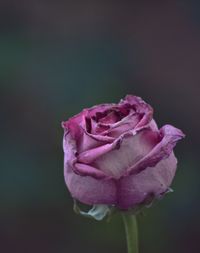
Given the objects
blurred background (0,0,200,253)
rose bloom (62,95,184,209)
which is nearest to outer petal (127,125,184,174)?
rose bloom (62,95,184,209)

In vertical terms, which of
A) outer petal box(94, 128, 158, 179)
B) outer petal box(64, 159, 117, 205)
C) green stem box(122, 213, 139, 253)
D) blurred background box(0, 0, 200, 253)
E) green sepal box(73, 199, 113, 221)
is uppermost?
outer petal box(94, 128, 158, 179)

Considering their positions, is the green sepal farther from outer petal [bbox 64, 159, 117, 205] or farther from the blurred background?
the blurred background

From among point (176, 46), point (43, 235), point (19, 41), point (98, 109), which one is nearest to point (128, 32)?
point (176, 46)

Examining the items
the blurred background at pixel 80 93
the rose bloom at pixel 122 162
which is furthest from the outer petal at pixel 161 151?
the blurred background at pixel 80 93

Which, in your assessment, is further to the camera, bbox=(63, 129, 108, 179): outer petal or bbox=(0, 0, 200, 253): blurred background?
bbox=(0, 0, 200, 253): blurred background

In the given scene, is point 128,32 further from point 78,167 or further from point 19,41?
point 78,167

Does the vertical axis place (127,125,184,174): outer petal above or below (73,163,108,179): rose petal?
above

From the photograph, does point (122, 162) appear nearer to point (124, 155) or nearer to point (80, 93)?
point (124, 155)
